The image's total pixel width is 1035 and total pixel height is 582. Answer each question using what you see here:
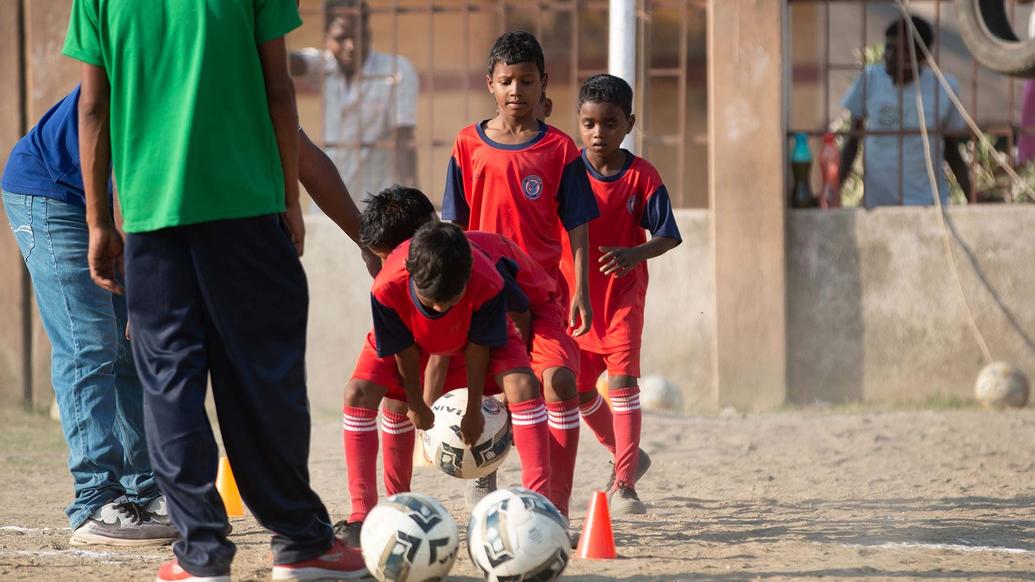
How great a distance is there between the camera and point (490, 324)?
4336mm

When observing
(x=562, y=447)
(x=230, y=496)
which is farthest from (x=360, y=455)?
(x=230, y=496)

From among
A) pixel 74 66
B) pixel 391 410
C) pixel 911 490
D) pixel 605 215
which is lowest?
pixel 911 490

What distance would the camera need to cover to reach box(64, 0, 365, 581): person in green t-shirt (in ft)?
11.9

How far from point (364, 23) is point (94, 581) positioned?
247 inches

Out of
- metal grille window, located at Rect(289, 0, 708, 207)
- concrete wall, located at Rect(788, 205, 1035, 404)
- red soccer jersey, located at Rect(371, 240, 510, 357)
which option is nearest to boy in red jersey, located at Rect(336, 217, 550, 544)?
red soccer jersey, located at Rect(371, 240, 510, 357)

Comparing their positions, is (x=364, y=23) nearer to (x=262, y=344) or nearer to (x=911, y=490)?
(x=911, y=490)

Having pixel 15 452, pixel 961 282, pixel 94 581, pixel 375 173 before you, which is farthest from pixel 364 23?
pixel 94 581

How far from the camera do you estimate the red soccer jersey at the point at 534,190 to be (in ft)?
17.0

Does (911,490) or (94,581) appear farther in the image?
(911,490)

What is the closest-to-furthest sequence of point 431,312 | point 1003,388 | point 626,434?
point 431,312 < point 626,434 < point 1003,388

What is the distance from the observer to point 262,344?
377 centimetres

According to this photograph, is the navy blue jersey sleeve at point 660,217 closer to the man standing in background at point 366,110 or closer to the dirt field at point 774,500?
the dirt field at point 774,500

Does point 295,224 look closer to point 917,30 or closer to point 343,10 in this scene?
point 343,10

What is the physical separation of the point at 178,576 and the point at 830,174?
827 cm
